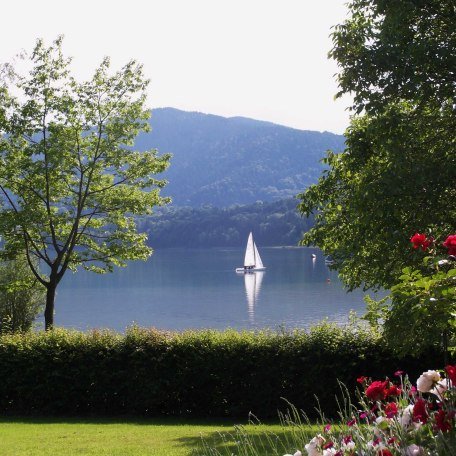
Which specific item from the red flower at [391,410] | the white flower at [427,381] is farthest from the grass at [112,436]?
the white flower at [427,381]

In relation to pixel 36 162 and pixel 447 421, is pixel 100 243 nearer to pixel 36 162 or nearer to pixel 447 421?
pixel 36 162

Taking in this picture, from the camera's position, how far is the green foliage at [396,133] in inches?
476

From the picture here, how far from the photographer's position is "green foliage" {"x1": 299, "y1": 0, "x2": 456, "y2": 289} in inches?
476

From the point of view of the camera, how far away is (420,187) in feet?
39.6

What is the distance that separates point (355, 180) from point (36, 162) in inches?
522

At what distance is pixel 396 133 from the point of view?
13.1 metres

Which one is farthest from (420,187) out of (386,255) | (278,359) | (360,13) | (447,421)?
(447,421)

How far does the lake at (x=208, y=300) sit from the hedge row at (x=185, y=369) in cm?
1975

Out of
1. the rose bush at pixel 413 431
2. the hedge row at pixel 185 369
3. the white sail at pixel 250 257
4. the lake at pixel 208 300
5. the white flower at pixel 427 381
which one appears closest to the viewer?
the rose bush at pixel 413 431

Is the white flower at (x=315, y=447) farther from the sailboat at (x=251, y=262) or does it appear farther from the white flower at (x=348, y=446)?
the sailboat at (x=251, y=262)

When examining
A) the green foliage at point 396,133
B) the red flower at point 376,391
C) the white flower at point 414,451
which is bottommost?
the white flower at point 414,451

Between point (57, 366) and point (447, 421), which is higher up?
point (447, 421)

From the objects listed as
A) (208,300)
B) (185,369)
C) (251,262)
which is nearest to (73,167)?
(185,369)

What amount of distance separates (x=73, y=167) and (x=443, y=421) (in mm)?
21973
